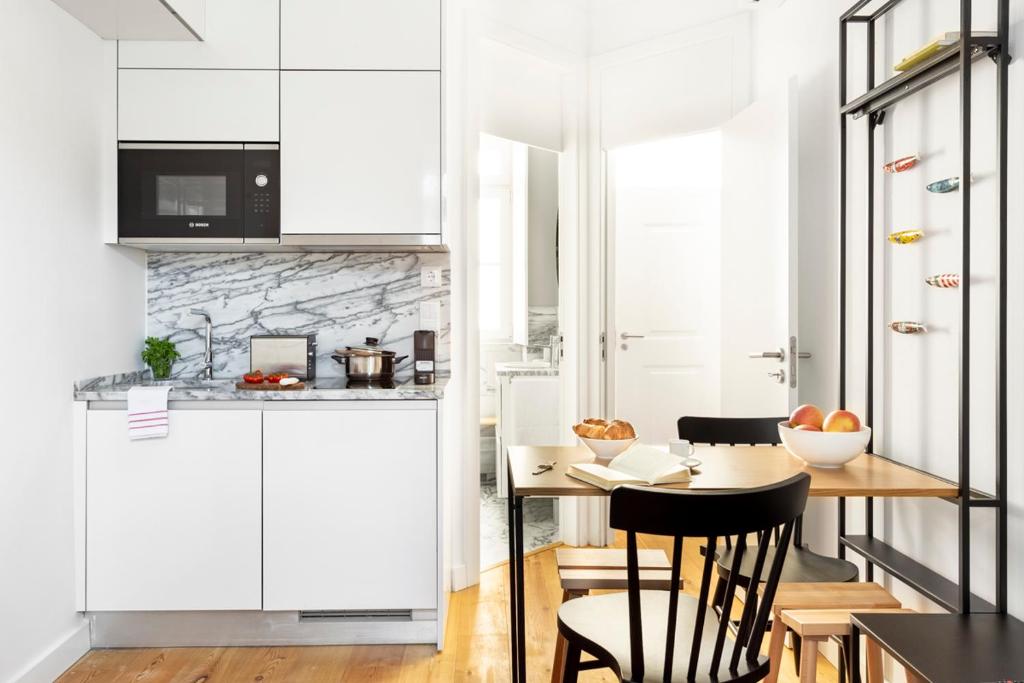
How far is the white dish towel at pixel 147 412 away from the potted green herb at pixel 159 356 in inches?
19.4

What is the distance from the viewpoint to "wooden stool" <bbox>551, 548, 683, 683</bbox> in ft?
6.55

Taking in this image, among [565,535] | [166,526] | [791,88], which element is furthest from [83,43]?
[565,535]

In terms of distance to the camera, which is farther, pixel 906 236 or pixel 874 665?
pixel 906 236

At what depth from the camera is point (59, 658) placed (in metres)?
2.50

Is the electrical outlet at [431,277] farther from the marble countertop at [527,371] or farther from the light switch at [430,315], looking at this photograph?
the marble countertop at [527,371]

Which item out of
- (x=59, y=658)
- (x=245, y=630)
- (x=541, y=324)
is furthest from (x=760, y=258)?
(x=59, y=658)

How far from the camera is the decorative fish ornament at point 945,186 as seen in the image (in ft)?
6.30

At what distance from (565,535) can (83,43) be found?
3086 mm

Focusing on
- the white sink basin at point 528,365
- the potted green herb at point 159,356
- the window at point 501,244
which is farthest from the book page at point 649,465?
the window at point 501,244

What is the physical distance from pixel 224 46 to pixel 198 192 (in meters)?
0.56

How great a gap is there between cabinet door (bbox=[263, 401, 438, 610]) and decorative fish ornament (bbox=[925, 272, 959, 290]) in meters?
1.62

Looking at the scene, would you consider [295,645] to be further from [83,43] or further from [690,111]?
[690,111]

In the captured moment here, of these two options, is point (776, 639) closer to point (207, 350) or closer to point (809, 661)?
point (809, 661)

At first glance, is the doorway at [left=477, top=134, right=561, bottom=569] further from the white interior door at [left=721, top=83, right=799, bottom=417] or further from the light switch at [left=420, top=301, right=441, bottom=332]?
the white interior door at [left=721, top=83, right=799, bottom=417]
